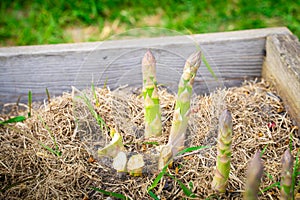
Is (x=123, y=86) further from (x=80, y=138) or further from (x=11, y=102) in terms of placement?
(x=11, y=102)

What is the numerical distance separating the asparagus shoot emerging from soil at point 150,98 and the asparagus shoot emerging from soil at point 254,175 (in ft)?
1.56

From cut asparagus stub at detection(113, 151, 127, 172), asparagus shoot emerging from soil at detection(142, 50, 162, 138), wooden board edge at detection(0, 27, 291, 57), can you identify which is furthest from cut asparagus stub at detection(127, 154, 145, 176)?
wooden board edge at detection(0, 27, 291, 57)

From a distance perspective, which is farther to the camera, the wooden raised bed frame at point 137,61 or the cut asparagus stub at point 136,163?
the wooden raised bed frame at point 137,61

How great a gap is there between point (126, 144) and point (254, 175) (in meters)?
0.54

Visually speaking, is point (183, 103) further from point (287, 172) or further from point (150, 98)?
point (287, 172)

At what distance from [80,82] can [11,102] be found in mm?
388

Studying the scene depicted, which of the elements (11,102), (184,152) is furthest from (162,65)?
(11,102)

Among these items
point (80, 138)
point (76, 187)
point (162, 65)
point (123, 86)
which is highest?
point (162, 65)

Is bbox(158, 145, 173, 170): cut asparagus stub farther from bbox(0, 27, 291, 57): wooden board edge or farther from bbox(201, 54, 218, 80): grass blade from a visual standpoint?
bbox(0, 27, 291, 57): wooden board edge

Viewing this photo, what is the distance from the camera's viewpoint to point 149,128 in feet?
4.77

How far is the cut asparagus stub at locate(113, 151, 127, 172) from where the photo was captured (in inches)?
52.6

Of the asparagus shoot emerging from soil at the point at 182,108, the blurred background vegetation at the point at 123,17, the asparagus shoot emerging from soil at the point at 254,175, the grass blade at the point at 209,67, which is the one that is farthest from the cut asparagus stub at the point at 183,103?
the blurred background vegetation at the point at 123,17

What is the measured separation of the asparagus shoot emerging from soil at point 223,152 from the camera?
1.12m

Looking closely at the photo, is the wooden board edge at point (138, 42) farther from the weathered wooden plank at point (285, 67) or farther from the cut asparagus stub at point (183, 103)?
the cut asparagus stub at point (183, 103)
